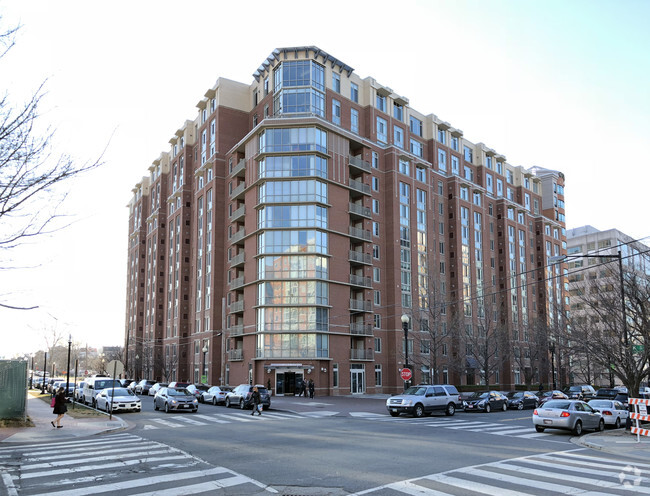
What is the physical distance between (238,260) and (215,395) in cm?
2324

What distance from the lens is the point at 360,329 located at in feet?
192

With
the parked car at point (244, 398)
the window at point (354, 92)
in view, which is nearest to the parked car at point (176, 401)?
the parked car at point (244, 398)

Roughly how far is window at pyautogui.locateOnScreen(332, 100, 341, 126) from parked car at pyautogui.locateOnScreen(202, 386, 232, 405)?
1301 inches

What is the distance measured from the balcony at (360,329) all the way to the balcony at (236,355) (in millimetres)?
11697

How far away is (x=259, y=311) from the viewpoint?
55.1 metres

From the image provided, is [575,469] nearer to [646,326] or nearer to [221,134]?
[646,326]

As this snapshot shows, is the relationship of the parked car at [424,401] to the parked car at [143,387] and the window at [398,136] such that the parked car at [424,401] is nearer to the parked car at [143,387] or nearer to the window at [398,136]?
the parked car at [143,387]

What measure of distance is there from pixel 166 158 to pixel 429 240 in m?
47.9

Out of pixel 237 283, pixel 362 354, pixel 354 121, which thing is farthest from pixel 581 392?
pixel 354 121

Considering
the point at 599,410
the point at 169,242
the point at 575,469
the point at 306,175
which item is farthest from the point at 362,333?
the point at 575,469

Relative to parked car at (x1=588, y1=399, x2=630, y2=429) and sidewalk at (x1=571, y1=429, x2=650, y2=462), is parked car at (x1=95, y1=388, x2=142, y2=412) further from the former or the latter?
parked car at (x1=588, y1=399, x2=630, y2=429)

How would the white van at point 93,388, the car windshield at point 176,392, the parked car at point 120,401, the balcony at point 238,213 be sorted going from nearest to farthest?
the parked car at point 120,401, the car windshield at point 176,392, the white van at point 93,388, the balcony at point 238,213

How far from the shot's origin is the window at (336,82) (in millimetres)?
62625

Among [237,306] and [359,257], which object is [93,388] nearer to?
[237,306]
